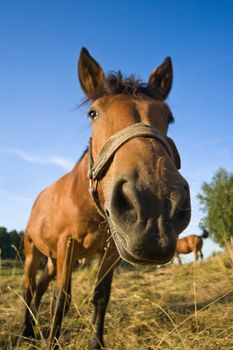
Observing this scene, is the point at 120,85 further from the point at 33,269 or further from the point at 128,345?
the point at 33,269

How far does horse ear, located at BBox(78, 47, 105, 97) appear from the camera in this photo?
336 centimetres

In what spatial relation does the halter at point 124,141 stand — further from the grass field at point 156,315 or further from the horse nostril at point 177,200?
the grass field at point 156,315

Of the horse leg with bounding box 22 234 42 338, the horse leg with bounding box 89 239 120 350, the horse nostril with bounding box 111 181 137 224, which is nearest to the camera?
the horse nostril with bounding box 111 181 137 224

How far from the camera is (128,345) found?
3.39 m

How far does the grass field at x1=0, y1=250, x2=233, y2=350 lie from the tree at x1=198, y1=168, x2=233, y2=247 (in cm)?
2607

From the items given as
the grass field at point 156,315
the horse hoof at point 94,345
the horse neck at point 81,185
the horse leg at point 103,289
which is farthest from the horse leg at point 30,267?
the horse neck at point 81,185

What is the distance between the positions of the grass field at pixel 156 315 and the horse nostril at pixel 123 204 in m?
0.77

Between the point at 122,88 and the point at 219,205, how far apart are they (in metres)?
34.4

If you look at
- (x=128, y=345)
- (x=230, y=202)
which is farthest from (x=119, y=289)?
(x=230, y=202)

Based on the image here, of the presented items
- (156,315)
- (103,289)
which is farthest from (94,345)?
(156,315)

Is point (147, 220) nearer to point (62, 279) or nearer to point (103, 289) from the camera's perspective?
point (62, 279)

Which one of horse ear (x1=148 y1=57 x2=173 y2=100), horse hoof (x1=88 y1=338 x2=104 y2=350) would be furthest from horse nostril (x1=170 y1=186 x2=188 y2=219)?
horse hoof (x1=88 y1=338 x2=104 y2=350)

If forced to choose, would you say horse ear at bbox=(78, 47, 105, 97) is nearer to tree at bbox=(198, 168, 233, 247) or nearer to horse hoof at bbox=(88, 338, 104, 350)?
horse hoof at bbox=(88, 338, 104, 350)

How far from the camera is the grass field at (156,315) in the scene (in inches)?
115
